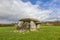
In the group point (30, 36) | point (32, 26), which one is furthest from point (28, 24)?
point (30, 36)

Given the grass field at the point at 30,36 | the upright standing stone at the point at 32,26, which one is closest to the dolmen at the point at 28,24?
the upright standing stone at the point at 32,26

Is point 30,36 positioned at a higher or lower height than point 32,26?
lower

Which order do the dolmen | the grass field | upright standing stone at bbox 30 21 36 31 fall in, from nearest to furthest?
the grass field, upright standing stone at bbox 30 21 36 31, the dolmen

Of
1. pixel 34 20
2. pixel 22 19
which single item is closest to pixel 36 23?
pixel 34 20

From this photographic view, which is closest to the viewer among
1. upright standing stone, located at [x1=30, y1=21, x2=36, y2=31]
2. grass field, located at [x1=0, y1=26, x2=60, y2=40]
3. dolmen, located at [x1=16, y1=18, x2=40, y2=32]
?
grass field, located at [x1=0, y1=26, x2=60, y2=40]

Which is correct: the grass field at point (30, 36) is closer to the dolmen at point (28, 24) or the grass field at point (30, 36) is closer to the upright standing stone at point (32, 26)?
the upright standing stone at point (32, 26)

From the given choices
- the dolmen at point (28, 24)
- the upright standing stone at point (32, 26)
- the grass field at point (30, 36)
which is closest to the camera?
the grass field at point (30, 36)

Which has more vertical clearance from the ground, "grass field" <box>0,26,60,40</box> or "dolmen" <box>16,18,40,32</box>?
"dolmen" <box>16,18,40,32</box>

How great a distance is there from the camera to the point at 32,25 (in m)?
28.8

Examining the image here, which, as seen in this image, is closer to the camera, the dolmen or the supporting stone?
the supporting stone

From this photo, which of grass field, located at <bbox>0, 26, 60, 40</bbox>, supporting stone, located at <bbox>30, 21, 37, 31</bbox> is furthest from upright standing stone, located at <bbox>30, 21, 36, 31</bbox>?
grass field, located at <bbox>0, 26, 60, 40</bbox>

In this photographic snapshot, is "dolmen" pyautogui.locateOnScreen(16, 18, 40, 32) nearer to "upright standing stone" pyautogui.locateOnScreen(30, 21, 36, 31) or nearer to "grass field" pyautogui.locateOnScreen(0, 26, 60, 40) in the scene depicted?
"upright standing stone" pyautogui.locateOnScreen(30, 21, 36, 31)

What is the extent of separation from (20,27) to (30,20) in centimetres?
266

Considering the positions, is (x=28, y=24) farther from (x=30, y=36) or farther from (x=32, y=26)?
(x=30, y=36)
